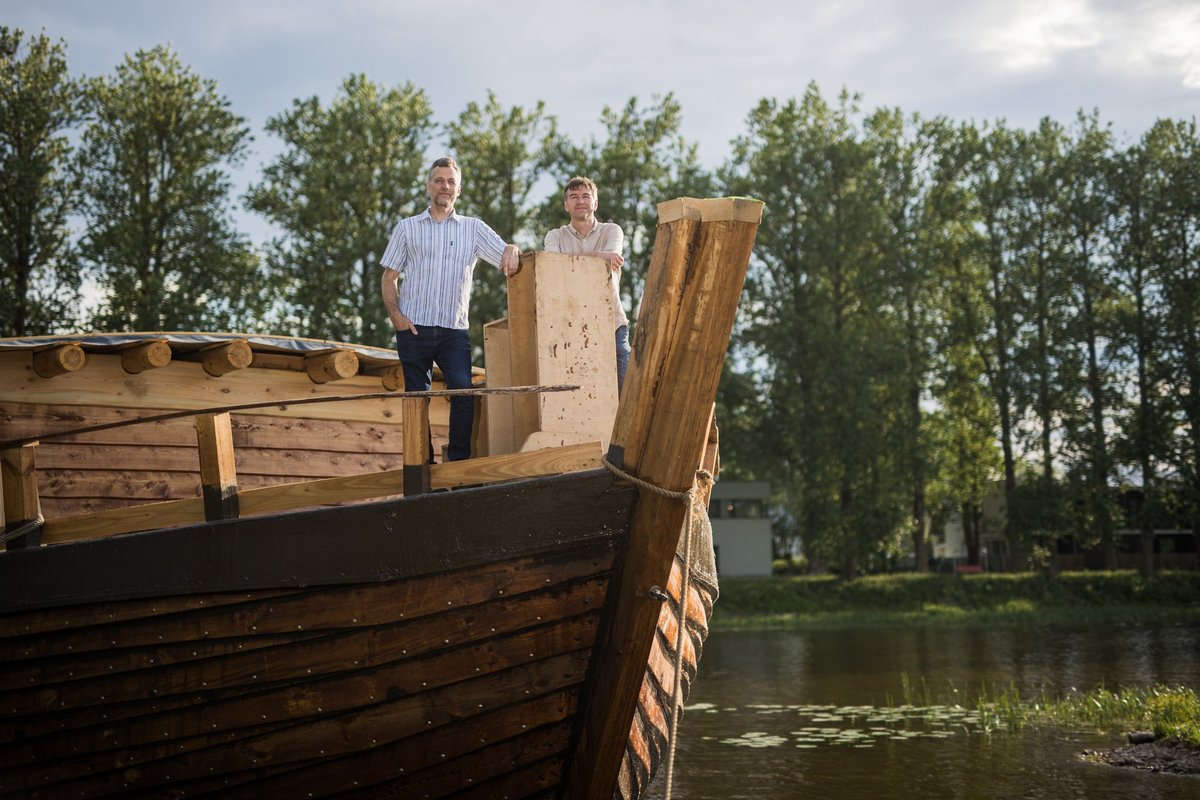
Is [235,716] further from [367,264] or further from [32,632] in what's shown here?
[367,264]

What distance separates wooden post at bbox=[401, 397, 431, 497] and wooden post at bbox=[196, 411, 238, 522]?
0.74 meters

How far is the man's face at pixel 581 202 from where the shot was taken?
5.98m

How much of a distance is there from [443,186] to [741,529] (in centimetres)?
3713

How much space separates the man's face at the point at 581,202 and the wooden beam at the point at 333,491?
1.69m

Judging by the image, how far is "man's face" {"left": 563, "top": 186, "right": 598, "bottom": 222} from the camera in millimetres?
5980

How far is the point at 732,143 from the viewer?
3988 centimetres

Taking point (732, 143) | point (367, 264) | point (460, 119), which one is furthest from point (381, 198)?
point (732, 143)

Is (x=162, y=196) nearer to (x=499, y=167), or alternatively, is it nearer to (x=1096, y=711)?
(x=499, y=167)

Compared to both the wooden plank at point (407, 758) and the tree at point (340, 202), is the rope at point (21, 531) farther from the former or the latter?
the tree at point (340, 202)

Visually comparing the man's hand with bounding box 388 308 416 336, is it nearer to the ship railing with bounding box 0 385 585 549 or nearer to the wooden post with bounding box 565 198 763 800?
the ship railing with bounding box 0 385 585 549

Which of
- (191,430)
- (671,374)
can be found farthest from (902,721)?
(671,374)

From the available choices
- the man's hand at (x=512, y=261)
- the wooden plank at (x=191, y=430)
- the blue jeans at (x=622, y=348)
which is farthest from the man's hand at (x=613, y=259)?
the wooden plank at (x=191, y=430)

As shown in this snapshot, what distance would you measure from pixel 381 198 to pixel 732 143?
12968mm

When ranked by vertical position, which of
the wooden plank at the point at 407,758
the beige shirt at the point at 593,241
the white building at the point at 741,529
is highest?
the beige shirt at the point at 593,241
